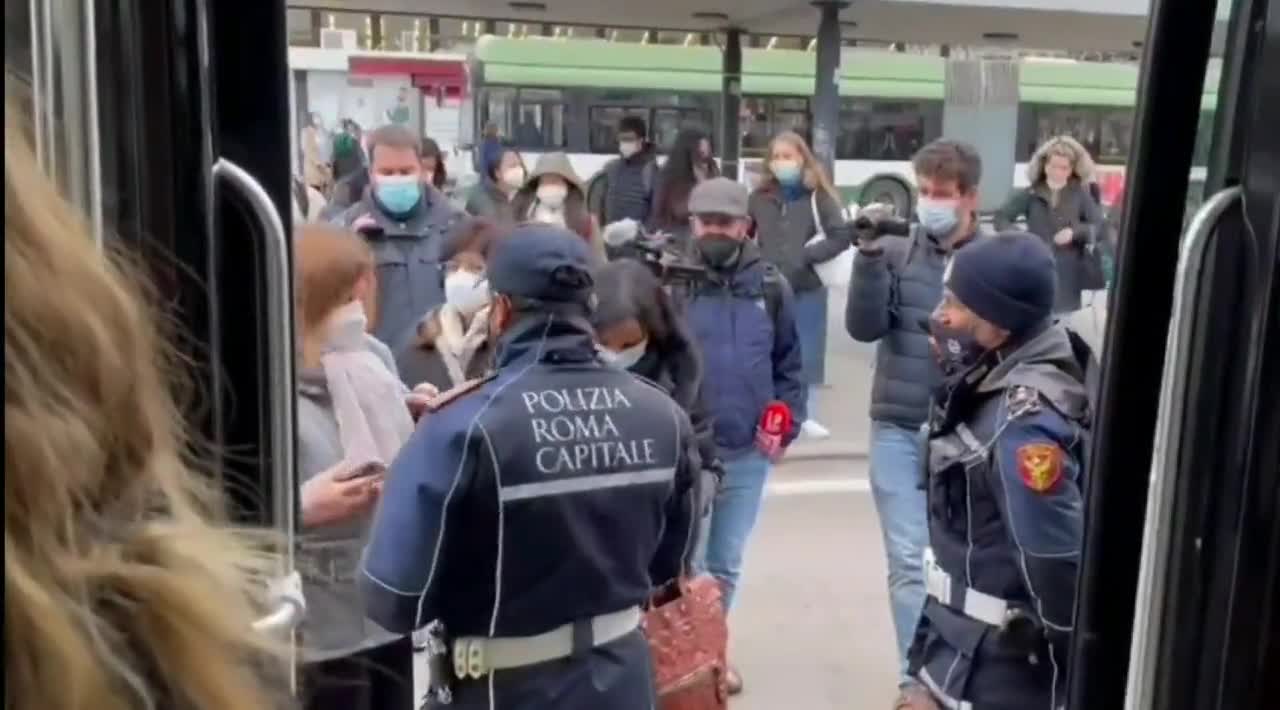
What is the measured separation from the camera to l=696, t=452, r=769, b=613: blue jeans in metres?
4.41

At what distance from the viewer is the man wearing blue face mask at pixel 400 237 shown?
4746 millimetres

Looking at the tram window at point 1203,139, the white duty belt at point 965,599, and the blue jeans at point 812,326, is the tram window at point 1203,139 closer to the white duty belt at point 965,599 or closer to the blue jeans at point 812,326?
the white duty belt at point 965,599

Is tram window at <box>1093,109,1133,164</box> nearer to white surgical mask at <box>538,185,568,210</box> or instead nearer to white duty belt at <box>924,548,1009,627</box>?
white surgical mask at <box>538,185,568,210</box>

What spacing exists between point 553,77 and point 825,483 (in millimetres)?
8259

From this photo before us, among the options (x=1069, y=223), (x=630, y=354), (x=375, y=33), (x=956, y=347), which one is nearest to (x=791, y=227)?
(x=1069, y=223)

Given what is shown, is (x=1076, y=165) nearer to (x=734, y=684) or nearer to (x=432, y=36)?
(x=734, y=684)

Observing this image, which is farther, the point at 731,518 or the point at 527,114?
the point at 527,114

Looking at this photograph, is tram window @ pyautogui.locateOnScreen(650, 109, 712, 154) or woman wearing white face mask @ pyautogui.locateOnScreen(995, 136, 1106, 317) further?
tram window @ pyautogui.locateOnScreen(650, 109, 712, 154)

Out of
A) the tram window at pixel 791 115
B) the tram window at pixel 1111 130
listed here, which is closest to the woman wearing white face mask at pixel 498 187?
the tram window at pixel 791 115

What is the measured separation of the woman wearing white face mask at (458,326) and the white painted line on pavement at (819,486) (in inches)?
103

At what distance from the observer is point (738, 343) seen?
4.28 metres

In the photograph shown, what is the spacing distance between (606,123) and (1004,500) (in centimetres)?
1246

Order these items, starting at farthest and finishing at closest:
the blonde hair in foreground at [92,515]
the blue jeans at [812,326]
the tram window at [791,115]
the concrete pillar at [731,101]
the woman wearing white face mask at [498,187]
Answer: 1. the tram window at [791,115]
2. the concrete pillar at [731,101]
3. the blue jeans at [812,326]
4. the woman wearing white face mask at [498,187]
5. the blonde hair in foreground at [92,515]

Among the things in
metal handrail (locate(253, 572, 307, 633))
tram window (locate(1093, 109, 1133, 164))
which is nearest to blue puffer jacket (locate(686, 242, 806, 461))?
metal handrail (locate(253, 572, 307, 633))
